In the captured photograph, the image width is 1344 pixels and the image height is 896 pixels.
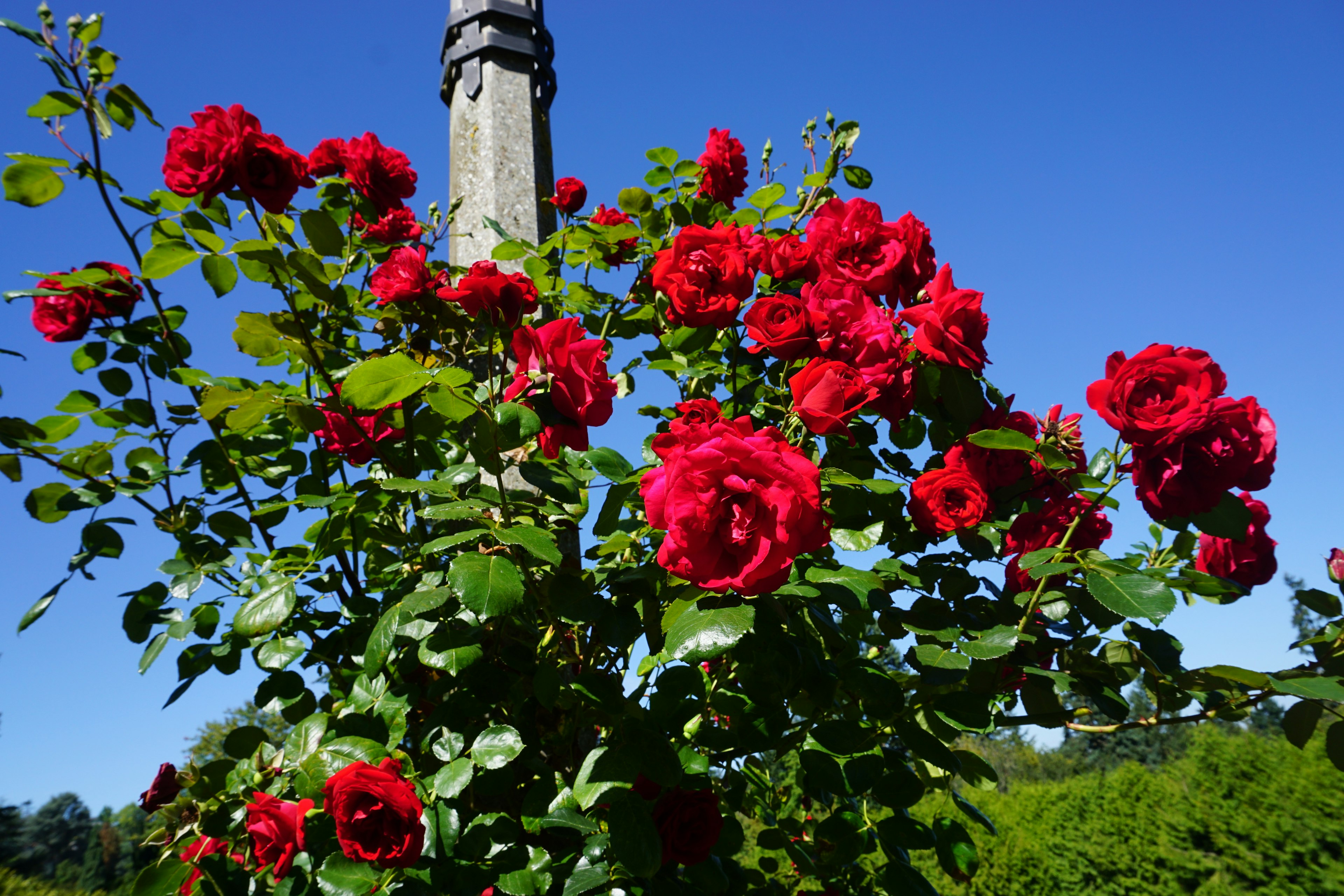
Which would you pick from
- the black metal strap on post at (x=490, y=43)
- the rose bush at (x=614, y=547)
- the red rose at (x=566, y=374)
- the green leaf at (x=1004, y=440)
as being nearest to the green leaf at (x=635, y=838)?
the rose bush at (x=614, y=547)

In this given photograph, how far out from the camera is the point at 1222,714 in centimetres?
136

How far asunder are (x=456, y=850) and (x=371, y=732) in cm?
27

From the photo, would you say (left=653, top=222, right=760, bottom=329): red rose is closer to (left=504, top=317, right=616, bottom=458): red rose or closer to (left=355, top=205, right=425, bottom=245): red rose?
(left=504, top=317, right=616, bottom=458): red rose

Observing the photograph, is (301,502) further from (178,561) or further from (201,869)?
(201,869)

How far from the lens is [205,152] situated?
139 cm

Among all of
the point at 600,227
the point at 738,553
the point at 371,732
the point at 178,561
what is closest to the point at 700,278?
the point at 600,227

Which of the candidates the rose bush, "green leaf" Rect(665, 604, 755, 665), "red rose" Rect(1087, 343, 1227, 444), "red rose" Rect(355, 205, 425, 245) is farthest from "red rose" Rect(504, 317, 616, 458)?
"red rose" Rect(355, 205, 425, 245)

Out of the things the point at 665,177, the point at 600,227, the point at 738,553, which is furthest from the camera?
the point at 665,177

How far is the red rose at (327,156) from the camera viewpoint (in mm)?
1912

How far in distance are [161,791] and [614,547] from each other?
4.01 feet

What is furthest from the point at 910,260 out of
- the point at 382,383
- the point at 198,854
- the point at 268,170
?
the point at 198,854

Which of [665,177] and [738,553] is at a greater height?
[665,177]

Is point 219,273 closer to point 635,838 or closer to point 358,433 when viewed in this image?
point 358,433

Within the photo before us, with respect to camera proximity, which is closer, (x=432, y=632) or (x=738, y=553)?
(x=738, y=553)
